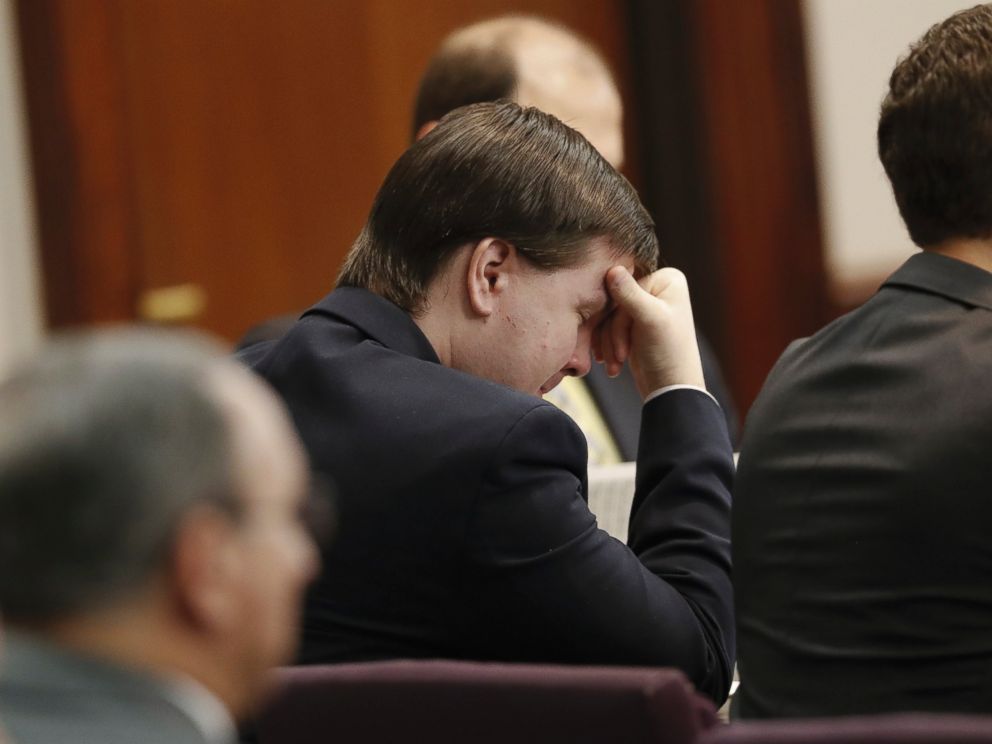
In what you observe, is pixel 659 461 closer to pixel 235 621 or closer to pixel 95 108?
pixel 235 621

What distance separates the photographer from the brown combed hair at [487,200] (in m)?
1.87

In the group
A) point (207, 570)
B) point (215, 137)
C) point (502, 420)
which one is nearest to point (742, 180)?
point (215, 137)

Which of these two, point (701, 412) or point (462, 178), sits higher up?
point (462, 178)

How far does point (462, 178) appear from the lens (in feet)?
6.16

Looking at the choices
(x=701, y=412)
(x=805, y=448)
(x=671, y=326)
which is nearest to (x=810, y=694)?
(x=805, y=448)

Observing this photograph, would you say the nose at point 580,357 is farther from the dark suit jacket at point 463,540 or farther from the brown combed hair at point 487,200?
the dark suit jacket at point 463,540

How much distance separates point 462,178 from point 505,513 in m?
0.45

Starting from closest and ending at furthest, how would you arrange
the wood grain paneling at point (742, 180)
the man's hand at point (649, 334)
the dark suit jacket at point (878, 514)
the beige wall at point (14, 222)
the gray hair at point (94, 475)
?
the gray hair at point (94, 475), the dark suit jacket at point (878, 514), the man's hand at point (649, 334), the beige wall at point (14, 222), the wood grain paneling at point (742, 180)

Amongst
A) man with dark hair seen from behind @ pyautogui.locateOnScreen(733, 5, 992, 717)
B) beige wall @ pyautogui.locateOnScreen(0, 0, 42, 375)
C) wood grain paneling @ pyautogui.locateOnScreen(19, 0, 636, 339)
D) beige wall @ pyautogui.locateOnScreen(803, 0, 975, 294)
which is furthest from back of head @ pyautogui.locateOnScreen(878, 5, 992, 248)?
beige wall @ pyautogui.locateOnScreen(0, 0, 42, 375)

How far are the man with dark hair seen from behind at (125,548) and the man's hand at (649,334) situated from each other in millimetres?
1116

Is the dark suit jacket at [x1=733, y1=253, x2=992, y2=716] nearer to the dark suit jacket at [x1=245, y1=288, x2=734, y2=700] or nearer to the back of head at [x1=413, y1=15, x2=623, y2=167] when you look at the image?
the dark suit jacket at [x1=245, y1=288, x2=734, y2=700]

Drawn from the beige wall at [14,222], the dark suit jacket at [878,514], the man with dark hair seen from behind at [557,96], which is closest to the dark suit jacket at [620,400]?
the man with dark hair seen from behind at [557,96]

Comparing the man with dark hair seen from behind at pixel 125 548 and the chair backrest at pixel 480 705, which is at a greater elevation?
the man with dark hair seen from behind at pixel 125 548

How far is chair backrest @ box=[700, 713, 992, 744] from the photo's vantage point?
942mm
